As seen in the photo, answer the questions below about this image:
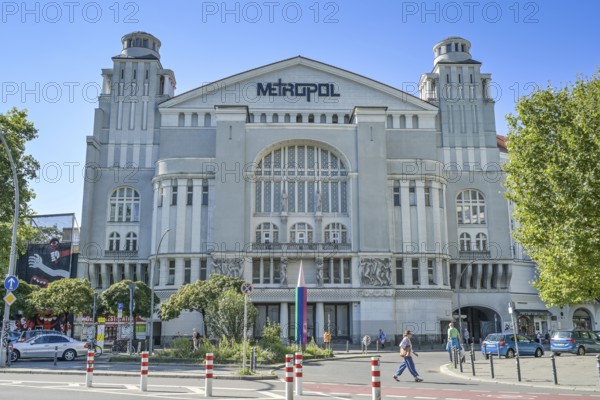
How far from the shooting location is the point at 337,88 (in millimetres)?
59156

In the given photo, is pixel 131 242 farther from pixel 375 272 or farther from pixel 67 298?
pixel 375 272

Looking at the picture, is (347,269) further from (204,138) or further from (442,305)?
(204,138)

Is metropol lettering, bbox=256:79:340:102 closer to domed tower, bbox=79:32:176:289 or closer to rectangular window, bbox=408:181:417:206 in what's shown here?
domed tower, bbox=79:32:176:289

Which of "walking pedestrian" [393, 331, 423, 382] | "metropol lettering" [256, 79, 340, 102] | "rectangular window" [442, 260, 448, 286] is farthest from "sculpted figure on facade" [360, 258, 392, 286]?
"walking pedestrian" [393, 331, 423, 382]

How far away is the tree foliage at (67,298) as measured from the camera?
137 feet

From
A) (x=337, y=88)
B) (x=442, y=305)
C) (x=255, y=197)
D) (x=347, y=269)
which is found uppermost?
(x=337, y=88)

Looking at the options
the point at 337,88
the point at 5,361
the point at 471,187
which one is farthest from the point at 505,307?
the point at 5,361

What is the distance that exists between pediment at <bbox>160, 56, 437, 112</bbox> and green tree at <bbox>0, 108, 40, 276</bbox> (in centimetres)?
2330

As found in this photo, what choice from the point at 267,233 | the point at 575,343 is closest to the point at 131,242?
the point at 267,233

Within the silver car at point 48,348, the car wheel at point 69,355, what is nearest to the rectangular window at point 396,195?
the silver car at point 48,348

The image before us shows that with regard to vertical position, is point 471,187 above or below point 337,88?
below

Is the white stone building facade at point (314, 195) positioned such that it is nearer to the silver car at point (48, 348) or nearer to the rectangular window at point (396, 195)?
the rectangular window at point (396, 195)

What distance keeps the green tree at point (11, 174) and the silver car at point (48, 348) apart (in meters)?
7.08

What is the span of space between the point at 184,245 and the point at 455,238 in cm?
2640
